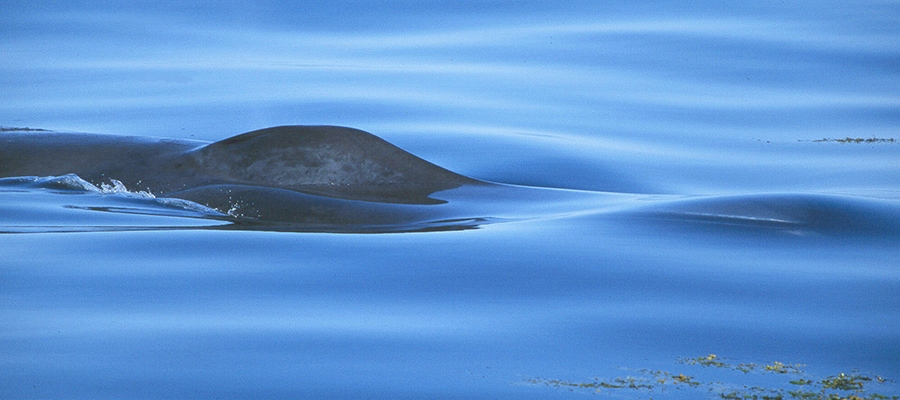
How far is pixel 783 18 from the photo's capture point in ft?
56.9

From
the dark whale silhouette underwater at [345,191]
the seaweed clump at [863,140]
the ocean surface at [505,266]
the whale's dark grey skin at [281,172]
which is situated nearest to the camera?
the ocean surface at [505,266]

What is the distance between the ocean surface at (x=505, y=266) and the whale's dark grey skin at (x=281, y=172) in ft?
0.71

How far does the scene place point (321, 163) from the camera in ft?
22.1

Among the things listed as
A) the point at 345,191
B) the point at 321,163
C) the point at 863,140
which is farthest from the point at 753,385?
the point at 863,140

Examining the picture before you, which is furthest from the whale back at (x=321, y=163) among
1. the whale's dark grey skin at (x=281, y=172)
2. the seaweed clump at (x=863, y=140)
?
the seaweed clump at (x=863, y=140)

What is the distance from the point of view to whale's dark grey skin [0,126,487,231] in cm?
613

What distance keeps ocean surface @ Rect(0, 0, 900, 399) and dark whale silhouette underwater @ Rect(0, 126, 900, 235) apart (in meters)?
0.04

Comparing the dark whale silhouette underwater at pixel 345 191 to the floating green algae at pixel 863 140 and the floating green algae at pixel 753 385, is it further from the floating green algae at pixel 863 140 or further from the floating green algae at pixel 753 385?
the floating green algae at pixel 863 140

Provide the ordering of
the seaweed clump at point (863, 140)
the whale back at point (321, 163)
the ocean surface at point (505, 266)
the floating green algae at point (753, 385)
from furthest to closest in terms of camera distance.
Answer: the seaweed clump at point (863, 140)
the whale back at point (321, 163)
the ocean surface at point (505, 266)
the floating green algae at point (753, 385)

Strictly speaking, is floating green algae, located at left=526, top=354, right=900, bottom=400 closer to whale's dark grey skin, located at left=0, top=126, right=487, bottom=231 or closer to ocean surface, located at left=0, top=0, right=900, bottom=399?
ocean surface, located at left=0, top=0, right=900, bottom=399

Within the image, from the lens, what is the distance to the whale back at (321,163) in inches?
261

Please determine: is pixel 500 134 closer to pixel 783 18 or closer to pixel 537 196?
pixel 537 196

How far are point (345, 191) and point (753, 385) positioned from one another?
3420 millimetres

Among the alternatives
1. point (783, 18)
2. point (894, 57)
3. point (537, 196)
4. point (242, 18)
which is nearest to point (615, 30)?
point (783, 18)
